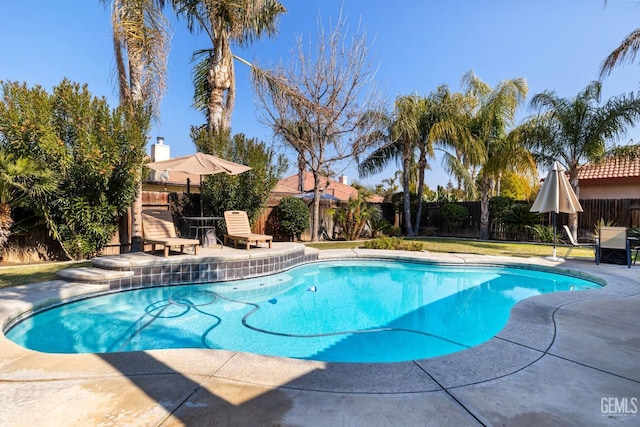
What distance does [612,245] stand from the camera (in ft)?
27.9

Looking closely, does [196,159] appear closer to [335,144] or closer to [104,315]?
[104,315]

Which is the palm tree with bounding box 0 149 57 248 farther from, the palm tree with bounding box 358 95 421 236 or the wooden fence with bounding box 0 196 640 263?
the palm tree with bounding box 358 95 421 236

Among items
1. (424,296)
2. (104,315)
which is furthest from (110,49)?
(424,296)

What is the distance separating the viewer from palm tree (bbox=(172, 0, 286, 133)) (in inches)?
458

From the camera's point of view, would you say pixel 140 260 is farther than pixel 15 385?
Yes

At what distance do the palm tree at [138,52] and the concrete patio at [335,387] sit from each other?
7.20m

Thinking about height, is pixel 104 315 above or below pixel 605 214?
below

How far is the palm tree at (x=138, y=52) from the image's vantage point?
9.46 m

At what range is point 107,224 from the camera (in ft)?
28.6

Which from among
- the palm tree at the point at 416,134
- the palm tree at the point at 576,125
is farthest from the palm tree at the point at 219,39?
the palm tree at the point at 576,125

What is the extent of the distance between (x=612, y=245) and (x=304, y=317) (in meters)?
8.39

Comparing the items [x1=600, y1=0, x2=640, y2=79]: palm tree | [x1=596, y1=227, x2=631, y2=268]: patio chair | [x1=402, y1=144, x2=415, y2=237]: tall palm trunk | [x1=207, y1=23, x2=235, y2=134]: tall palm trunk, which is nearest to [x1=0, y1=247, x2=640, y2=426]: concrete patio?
[x1=596, y1=227, x2=631, y2=268]: patio chair

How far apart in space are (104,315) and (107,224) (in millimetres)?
4256

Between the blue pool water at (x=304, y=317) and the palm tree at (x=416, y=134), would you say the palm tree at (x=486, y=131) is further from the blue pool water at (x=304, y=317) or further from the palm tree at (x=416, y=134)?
the blue pool water at (x=304, y=317)
